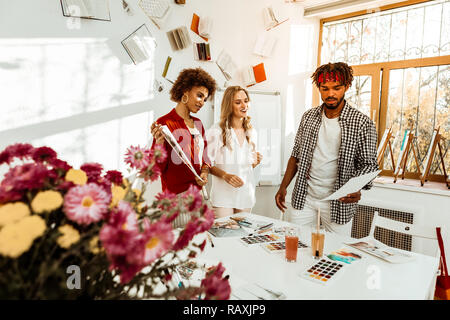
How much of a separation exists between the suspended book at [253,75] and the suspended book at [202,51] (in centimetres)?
53

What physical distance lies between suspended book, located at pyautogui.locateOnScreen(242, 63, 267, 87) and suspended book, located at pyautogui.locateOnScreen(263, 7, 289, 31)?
1.50 ft

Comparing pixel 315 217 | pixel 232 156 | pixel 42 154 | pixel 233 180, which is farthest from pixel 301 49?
pixel 42 154

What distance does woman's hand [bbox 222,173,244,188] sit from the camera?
2.12 m

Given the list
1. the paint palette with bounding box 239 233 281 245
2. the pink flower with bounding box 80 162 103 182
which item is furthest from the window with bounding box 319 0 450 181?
the pink flower with bounding box 80 162 103 182

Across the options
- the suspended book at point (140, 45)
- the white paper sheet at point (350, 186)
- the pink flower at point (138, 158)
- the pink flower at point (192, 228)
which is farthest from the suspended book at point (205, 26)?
the pink flower at point (192, 228)

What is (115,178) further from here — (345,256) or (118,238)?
(345,256)

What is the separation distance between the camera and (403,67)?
311 cm

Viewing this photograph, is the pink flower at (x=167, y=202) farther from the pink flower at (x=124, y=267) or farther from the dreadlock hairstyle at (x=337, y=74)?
the dreadlock hairstyle at (x=337, y=74)

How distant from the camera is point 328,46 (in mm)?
3707

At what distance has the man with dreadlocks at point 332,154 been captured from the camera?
1880 millimetres

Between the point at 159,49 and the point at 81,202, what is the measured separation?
2.26 meters

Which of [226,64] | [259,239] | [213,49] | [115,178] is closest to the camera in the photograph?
[115,178]

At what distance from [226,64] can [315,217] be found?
1.81 m

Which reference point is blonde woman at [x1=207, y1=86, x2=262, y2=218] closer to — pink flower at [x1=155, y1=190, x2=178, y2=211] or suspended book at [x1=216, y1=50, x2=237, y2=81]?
suspended book at [x1=216, y1=50, x2=237, y2=81]
